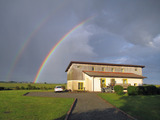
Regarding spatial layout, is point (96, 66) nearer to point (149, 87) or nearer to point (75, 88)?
point (75, 88)

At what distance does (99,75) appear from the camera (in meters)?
27.7

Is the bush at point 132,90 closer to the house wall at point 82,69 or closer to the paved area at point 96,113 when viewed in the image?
the paved area at point 96,113

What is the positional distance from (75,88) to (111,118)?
25328 mm

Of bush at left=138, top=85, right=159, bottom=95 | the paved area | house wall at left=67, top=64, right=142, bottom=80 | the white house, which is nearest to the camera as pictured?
the paved area

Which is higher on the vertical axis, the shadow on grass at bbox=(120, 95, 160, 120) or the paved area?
the shadow on grass at bbox=(120, 95, 160, 120)

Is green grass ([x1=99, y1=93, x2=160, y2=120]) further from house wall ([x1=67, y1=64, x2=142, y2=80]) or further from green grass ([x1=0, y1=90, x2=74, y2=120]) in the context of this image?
house wall ([x1=67, y1=64, x2=142, y2=80])

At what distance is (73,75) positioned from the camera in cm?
3325

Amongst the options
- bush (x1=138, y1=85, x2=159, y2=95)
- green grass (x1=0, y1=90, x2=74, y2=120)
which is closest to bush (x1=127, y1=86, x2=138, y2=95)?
bush (x1=138, y1=85, x2=159, y2=95)

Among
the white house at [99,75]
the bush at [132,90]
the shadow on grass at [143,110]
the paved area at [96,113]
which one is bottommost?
the paved area at [96,113]

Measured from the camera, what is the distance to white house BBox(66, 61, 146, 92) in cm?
2789

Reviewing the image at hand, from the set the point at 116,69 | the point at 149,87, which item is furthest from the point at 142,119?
the point at 116,69

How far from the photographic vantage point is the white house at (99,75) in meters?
27.9

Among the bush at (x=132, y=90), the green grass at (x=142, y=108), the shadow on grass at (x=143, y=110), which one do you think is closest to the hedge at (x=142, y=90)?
the bush at (x=132, y=90)

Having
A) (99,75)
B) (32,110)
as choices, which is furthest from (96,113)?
(99,75)
